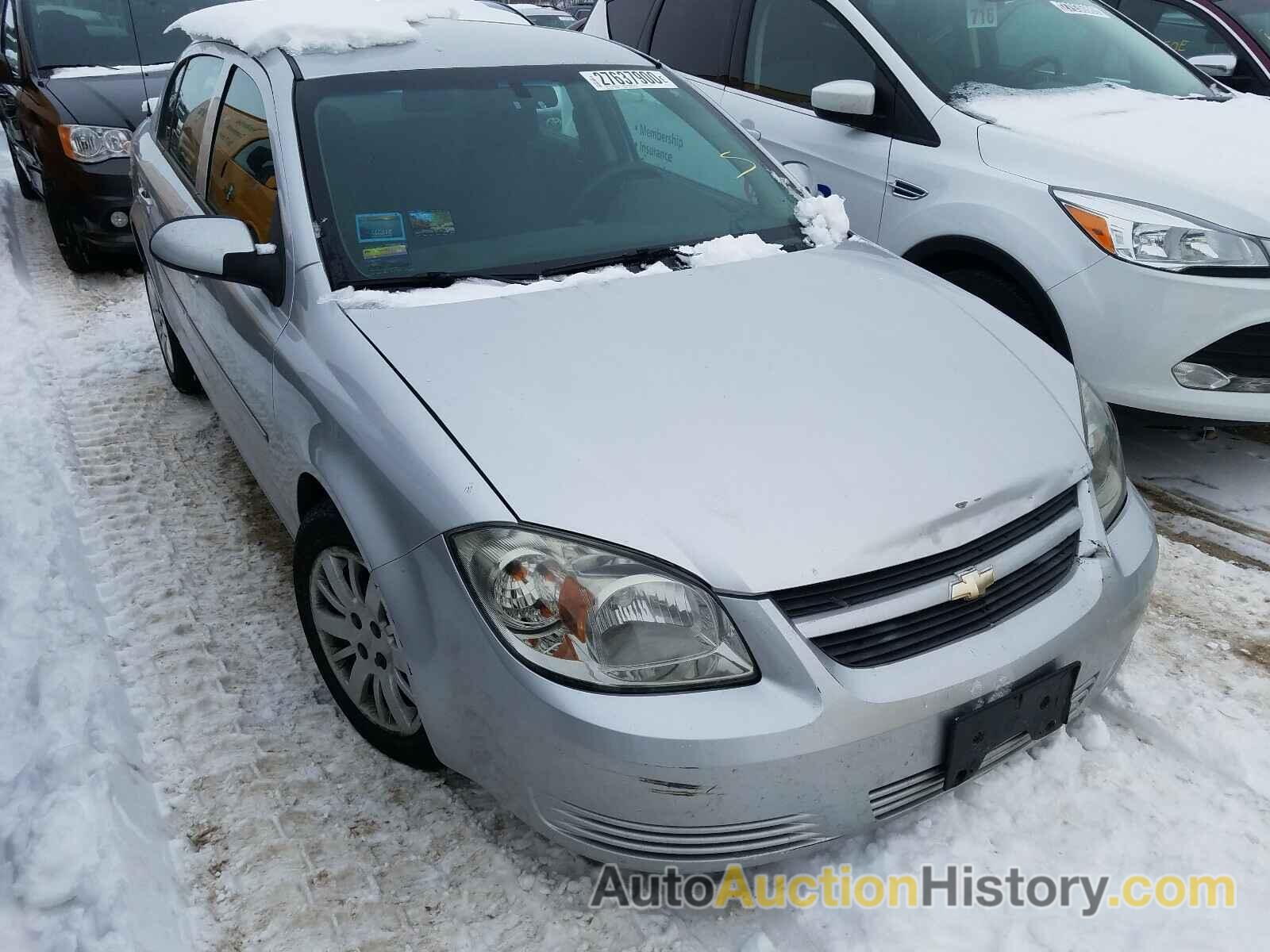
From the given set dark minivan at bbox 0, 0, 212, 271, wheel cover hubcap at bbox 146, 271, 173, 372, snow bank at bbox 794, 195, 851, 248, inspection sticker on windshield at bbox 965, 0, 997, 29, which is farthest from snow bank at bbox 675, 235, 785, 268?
dark minivan at bbox 0, 0, 212, 271

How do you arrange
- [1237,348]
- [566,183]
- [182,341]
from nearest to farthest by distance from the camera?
1. [566,183]
2. [1237,348]
3. [182,341]

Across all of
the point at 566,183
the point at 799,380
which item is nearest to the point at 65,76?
the point at 566,183

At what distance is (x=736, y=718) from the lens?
5.74 feet

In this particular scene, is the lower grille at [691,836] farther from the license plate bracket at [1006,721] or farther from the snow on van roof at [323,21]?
the snow on van roof at [323,21]

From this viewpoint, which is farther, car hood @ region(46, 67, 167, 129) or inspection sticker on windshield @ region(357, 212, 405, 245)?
car hood @ region(46, 67, 167, 129)

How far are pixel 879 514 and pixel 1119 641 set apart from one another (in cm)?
73

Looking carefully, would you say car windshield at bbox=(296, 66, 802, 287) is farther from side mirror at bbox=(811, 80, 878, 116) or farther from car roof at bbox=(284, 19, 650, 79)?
side mirror at bbox=(811, 80, 878, 116)

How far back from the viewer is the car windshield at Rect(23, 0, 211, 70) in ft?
21.8

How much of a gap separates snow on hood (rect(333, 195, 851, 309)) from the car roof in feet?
2.71

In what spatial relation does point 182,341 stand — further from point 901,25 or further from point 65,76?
point 65,76

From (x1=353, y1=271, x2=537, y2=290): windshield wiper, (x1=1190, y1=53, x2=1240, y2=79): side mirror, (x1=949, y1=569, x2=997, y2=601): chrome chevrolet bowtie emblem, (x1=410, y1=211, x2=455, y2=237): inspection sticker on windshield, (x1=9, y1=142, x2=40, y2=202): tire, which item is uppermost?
(x1=1190, y1=53, x2=1240, y2=79): side mirror

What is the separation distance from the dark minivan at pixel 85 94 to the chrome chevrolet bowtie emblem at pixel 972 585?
549 centimetres

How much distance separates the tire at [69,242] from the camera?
20.3 feet

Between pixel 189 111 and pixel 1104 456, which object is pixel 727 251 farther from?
pixel 189 111
